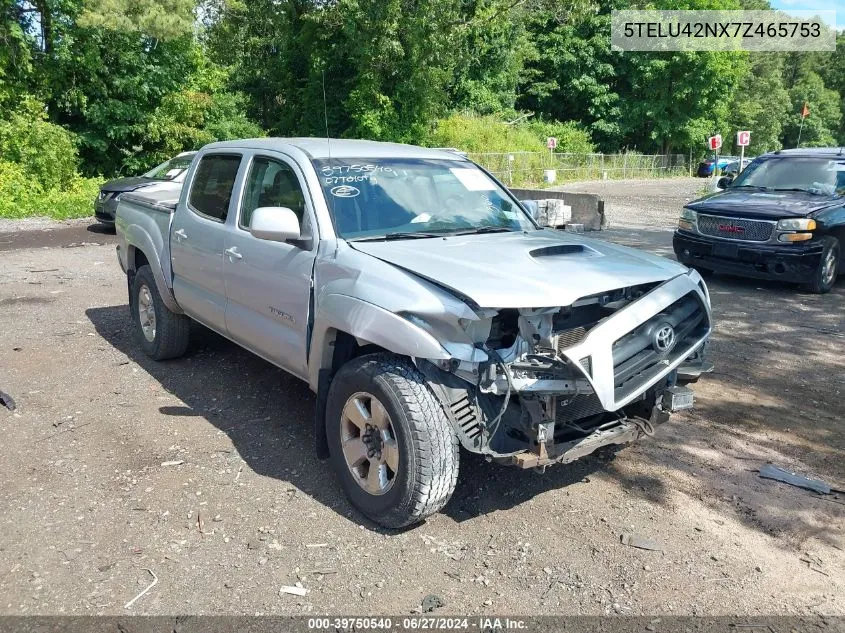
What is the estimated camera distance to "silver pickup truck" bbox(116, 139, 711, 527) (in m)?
3.35

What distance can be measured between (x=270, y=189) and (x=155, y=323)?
7.26ft

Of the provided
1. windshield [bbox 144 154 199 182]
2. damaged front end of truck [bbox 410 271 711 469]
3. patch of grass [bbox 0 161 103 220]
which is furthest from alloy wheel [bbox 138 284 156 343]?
patch of grass [bbox 0 161 103 220]

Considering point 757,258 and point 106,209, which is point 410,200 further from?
point 106,209

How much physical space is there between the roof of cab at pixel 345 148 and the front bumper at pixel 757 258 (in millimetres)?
5205

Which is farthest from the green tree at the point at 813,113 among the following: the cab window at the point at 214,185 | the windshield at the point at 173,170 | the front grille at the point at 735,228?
the cab window at the point at 214,185

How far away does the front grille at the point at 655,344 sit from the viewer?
11.4ft

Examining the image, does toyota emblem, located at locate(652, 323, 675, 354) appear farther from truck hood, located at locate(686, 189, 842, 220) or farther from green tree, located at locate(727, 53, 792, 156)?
green tree, located at locate(727, 53, 792, 156)

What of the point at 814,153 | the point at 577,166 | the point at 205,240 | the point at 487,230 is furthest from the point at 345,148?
the point at 577,166

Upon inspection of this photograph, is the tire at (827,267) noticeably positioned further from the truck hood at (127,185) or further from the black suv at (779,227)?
the truck hood at (127,185)

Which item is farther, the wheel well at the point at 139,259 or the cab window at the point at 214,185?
the wheel well at the point at 139,259

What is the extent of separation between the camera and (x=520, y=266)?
366 centimetres

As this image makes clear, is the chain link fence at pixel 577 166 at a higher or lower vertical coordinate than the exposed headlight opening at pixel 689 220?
higher

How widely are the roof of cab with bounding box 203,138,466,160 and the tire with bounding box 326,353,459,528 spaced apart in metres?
1.58

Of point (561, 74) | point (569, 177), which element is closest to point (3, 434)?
point (569, 177)
